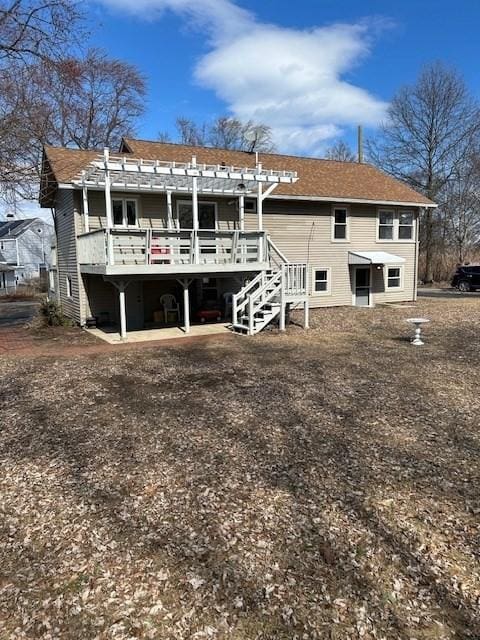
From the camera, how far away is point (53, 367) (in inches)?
343

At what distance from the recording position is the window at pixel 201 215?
14.6 meters

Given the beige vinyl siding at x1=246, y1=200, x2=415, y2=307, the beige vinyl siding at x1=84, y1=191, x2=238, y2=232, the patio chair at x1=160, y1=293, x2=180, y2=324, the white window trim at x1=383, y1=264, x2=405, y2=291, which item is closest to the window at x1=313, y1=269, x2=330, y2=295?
the beige vinyl siding at x1=246, y1=200, x2=415, y2=307

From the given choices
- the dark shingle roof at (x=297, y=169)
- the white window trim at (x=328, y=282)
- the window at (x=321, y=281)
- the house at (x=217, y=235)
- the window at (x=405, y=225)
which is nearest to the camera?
the house at (x=217, y=235)

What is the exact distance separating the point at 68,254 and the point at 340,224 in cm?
983

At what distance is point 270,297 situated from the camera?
12648 mm

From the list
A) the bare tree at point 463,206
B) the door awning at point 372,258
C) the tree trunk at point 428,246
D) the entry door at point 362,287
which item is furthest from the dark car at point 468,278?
the entry door at point 362,287

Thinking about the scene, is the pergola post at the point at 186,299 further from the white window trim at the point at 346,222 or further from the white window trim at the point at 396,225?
the white window trim at the point at 396,225

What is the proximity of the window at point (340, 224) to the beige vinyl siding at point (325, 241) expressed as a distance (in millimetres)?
190

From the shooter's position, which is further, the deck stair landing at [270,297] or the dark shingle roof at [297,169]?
the dark shingle roof at [297,169]

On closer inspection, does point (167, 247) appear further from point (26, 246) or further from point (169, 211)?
point (26, 246)

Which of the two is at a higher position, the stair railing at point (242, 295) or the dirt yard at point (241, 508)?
the stair railing at point (242, 295)

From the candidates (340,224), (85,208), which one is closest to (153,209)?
(85,208)

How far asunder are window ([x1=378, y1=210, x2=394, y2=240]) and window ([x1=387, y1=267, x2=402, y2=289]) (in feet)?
4.32

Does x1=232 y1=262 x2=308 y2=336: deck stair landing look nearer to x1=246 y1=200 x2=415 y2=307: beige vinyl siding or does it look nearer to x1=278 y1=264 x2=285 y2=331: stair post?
x1=278 y1=264 x2=285 y2=331: stair post
